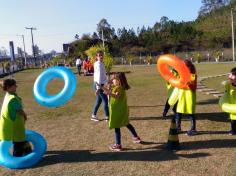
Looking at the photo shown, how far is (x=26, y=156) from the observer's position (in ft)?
21.5

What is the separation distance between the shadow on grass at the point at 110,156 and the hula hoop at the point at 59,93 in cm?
106

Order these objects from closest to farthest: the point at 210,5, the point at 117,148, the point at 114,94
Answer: the point at 114,94 < the point at 117,148 < the point at 210,5

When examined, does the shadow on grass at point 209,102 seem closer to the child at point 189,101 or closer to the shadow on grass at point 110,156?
the child at point 189,101

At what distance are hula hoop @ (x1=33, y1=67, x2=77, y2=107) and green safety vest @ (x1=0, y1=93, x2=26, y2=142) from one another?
3.75ft

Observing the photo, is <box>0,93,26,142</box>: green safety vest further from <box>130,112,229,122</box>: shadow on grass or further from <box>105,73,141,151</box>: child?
<box>130,112,229,122</box>: shadow on grass

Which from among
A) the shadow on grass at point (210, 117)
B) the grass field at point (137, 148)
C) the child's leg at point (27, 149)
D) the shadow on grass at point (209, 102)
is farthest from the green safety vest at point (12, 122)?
the shadow on grass at point (209, 102)

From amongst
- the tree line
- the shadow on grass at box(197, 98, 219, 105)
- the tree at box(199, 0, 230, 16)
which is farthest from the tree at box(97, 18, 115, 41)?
the shadow on grass at box(197, 98, 219, 105)

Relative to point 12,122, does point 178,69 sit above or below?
above

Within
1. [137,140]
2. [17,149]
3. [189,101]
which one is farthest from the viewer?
[189,101]

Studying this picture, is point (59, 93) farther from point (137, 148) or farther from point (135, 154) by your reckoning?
point (135, 154)

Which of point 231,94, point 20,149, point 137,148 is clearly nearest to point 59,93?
point 20,149

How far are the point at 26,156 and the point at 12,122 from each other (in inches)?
24.7

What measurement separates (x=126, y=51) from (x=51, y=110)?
172 feet

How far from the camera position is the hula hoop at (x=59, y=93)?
7.62 metres
